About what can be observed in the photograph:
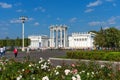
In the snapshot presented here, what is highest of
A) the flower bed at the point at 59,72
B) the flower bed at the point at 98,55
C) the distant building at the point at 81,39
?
the distant building at the point at 81,39

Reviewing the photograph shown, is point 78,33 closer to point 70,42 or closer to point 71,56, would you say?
point 70,42

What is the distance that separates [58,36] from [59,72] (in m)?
156

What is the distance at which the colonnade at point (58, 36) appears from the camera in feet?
513

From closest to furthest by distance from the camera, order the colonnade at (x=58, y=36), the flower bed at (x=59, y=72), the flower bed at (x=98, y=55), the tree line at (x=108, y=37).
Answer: the flower bed at (x=59, y=72)
the flower bed at (x=98, y=55)
the tree line at (x=108, y=37)
the colonnade at (x=58, y=36)

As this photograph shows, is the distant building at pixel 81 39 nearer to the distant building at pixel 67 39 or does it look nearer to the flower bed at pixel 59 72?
the distant building at pixel 67 39

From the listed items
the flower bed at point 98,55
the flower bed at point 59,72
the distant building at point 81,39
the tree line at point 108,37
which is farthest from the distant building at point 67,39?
the flower bed at point 59,72

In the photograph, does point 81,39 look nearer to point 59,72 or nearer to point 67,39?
point 67,39

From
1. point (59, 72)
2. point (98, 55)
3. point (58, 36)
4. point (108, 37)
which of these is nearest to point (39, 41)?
point (58, 36)

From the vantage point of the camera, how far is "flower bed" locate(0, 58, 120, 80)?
693cm

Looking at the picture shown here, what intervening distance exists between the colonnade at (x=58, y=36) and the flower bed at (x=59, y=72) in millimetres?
145258

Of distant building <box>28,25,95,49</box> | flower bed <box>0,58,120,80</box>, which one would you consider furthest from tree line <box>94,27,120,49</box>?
distant building <box>28,25,95,49</box>

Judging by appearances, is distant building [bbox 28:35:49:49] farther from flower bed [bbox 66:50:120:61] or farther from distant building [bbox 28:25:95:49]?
flower bed [bbox 66:50:120:61]

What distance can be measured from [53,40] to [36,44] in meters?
14.8

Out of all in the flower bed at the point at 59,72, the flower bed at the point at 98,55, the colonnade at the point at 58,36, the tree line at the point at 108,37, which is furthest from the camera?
the colonnade at the point at 58,36
